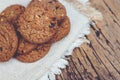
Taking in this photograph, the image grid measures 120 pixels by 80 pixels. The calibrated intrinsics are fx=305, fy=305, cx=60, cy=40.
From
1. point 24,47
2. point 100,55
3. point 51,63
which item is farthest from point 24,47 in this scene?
point 100,55

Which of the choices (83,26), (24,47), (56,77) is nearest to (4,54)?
(24,47)

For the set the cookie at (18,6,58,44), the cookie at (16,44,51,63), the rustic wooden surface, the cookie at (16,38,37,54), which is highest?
the cookie at (18,6,58,44)

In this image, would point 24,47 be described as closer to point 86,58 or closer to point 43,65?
point 43,65

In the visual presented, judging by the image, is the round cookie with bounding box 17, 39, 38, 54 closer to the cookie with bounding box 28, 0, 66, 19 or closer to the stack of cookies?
the stack of cookies

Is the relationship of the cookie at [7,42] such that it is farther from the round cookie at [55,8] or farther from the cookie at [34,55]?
the round cookie at [55,8]

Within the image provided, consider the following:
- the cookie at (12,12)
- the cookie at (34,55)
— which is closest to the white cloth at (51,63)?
the cookie at (34,55)

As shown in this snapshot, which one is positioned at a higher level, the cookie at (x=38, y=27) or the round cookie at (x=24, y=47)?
the cookie at (x=38, y=27)

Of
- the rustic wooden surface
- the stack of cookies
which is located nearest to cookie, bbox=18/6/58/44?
the stack of cookies

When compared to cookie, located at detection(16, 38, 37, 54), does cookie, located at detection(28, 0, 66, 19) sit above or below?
above
